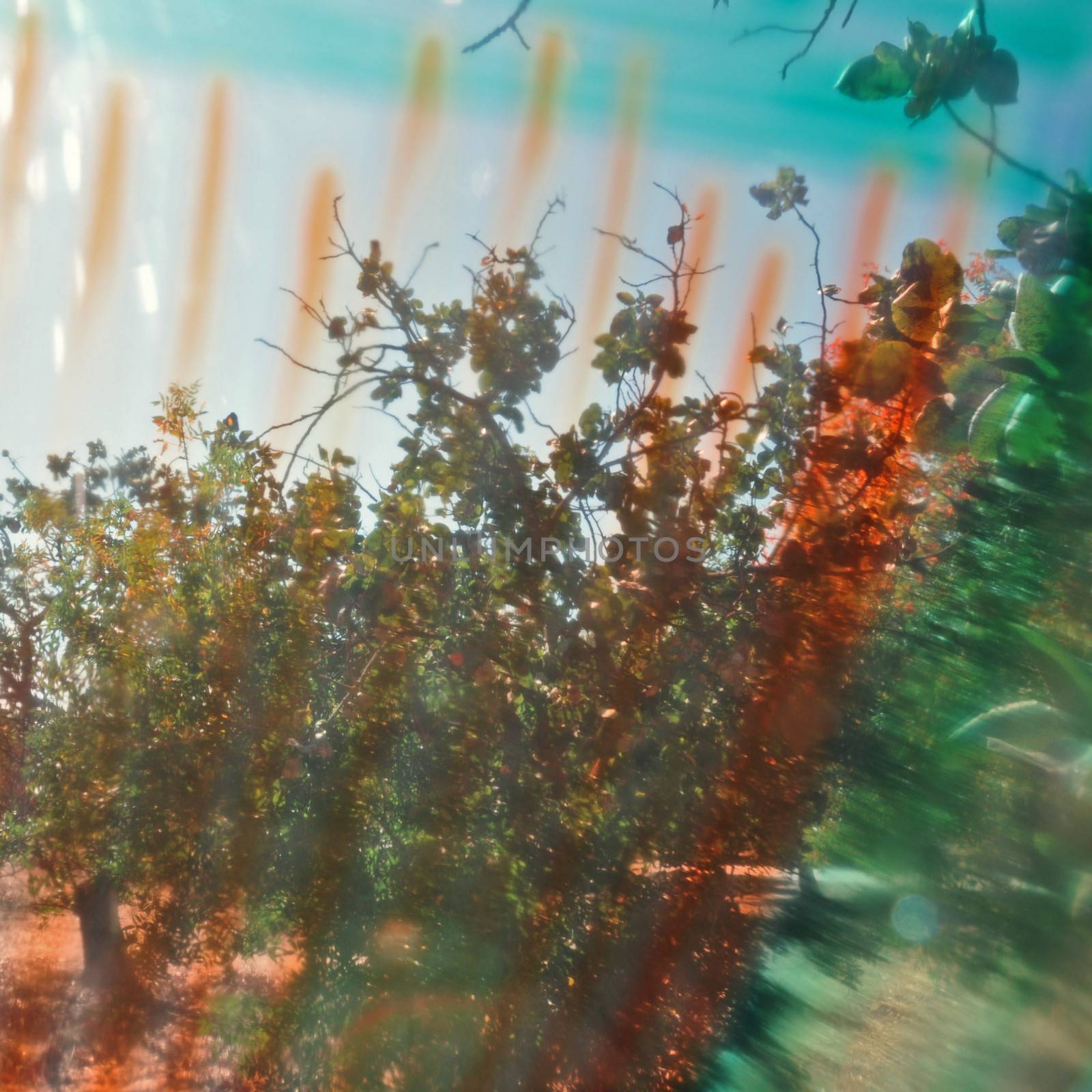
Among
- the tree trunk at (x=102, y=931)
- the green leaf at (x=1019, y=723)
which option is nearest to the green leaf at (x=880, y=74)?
the green leaf at (x=1019, y=723)

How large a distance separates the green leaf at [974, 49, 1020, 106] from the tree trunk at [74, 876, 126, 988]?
285 centimetres

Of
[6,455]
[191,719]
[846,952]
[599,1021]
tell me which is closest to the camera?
[846,952]

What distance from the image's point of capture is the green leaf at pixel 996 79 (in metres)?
1.01

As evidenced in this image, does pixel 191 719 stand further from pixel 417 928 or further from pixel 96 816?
pixel 417 928

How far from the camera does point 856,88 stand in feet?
3.30

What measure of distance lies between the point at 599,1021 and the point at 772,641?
1001 mm

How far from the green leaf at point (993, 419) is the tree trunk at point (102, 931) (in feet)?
8.64

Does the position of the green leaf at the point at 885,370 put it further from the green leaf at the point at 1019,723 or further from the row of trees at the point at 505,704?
the green leaf at the point at 1019,723

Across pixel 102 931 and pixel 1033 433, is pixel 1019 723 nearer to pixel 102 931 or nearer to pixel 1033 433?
pixel 1033 433

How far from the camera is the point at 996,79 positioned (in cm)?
101

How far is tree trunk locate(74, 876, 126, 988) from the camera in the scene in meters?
2.84

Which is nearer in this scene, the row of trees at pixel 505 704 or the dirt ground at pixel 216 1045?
the dirt ground at pixel 216 1045

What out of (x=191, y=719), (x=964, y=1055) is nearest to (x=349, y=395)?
(x=191, y=719)

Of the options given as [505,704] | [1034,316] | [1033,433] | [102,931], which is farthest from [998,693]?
[102,931]
